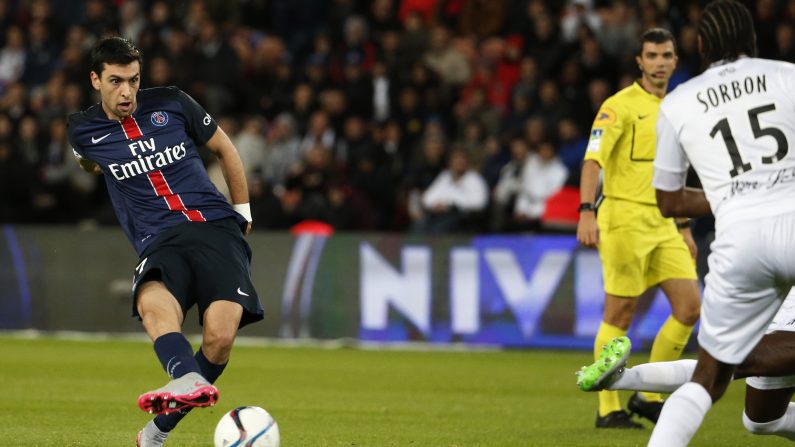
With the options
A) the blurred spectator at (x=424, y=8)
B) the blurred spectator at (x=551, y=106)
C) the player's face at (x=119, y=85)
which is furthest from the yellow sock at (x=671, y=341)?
the blurred spectator at (x=424, y=8)

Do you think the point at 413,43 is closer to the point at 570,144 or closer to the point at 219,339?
the point at 570,144

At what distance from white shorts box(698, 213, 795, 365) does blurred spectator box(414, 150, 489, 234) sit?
11469 mm

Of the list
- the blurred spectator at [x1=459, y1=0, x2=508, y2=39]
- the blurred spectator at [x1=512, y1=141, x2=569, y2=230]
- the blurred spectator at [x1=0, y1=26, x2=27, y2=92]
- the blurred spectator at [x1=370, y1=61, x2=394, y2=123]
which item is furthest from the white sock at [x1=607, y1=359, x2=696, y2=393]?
the blurred spectator at [x1=0, y1=26, x2=27, y2=92]

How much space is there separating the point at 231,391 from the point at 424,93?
899cm

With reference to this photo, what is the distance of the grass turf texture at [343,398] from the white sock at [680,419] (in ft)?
8.02

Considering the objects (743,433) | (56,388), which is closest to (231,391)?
(56,388)

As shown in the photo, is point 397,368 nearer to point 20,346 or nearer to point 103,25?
point 20,346

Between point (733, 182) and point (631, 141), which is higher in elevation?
point (733, 182)

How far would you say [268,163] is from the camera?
61.7ft

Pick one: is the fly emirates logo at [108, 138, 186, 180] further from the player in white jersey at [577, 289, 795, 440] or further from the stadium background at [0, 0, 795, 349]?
the stadium background at [0, 0, 795, 349]

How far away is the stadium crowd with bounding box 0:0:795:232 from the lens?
56.9ft

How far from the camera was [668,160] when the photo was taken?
570cm

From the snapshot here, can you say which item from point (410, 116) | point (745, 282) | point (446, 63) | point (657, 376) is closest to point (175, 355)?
point (657, 376)

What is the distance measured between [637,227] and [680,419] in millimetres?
3810
